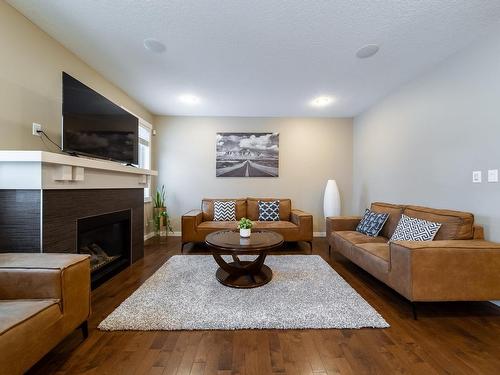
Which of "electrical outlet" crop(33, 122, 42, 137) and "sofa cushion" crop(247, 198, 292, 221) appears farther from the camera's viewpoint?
"sofa cushion" crop(247, 198, 292, 221)

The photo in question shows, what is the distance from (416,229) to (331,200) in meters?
1.98

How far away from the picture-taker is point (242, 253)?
224 centimetres

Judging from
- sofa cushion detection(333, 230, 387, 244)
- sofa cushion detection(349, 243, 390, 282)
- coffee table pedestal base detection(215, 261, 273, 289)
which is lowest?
coffee table pedestal base detection(215, 261, 273, 289)

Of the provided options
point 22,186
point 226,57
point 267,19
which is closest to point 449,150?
point 267,19

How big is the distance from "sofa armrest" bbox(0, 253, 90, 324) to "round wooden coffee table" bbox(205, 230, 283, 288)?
1171 millimetres

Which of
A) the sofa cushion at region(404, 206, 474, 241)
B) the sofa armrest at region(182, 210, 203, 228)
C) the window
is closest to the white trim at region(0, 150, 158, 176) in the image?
the sofa armrest at region(182, 210, 203, 228)

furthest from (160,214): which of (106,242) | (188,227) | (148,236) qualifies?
(106,242)

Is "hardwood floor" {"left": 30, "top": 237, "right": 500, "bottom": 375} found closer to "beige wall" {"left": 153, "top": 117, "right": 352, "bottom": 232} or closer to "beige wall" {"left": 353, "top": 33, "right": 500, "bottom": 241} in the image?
"beige wall" {"left": 353, "top": 33, "right": 500, "bottom": 241}

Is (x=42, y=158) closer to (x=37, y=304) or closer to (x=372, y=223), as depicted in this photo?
(x=37, y=304)

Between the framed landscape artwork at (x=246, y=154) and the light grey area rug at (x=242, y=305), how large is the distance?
94.0 inches

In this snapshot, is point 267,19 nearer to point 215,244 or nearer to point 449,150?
point 215,244

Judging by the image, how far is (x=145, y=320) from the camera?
176 centimetres

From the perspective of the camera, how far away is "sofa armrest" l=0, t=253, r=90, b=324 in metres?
1.31

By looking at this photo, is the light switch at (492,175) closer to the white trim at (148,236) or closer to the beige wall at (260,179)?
the beige wall at (260,179)
